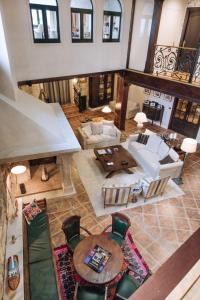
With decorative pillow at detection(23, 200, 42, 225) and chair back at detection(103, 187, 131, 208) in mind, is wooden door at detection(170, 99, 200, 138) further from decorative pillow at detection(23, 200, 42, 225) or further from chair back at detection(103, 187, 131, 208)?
decorative pillow at detection(23, 200, 42, 225)

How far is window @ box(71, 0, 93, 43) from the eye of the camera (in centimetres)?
695

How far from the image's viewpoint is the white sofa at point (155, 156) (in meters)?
7.27

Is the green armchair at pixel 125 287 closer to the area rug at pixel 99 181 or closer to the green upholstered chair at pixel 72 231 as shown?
the green upholstered chair at pixel 72 231

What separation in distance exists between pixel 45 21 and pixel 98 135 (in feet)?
15.9

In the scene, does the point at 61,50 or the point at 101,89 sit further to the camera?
the point at 101,89

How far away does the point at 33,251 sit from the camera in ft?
14.6

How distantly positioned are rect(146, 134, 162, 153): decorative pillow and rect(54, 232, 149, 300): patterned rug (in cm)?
400

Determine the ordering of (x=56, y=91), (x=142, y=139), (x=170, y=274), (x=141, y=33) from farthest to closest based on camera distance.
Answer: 1. (x=56, y=91)
2. (x=142, y=139)
3. (x=141, y=33)
4. (x=170, y=274)

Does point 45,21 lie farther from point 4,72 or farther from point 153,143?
point 153,143

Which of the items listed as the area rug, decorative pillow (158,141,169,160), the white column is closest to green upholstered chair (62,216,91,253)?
the area rug

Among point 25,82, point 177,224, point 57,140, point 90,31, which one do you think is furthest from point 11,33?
point 177,224

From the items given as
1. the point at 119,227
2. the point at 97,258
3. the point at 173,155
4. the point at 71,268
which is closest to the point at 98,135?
the point at 173,155

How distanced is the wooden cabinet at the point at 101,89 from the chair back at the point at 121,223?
9781 millimetres

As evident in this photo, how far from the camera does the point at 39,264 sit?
166 inches
